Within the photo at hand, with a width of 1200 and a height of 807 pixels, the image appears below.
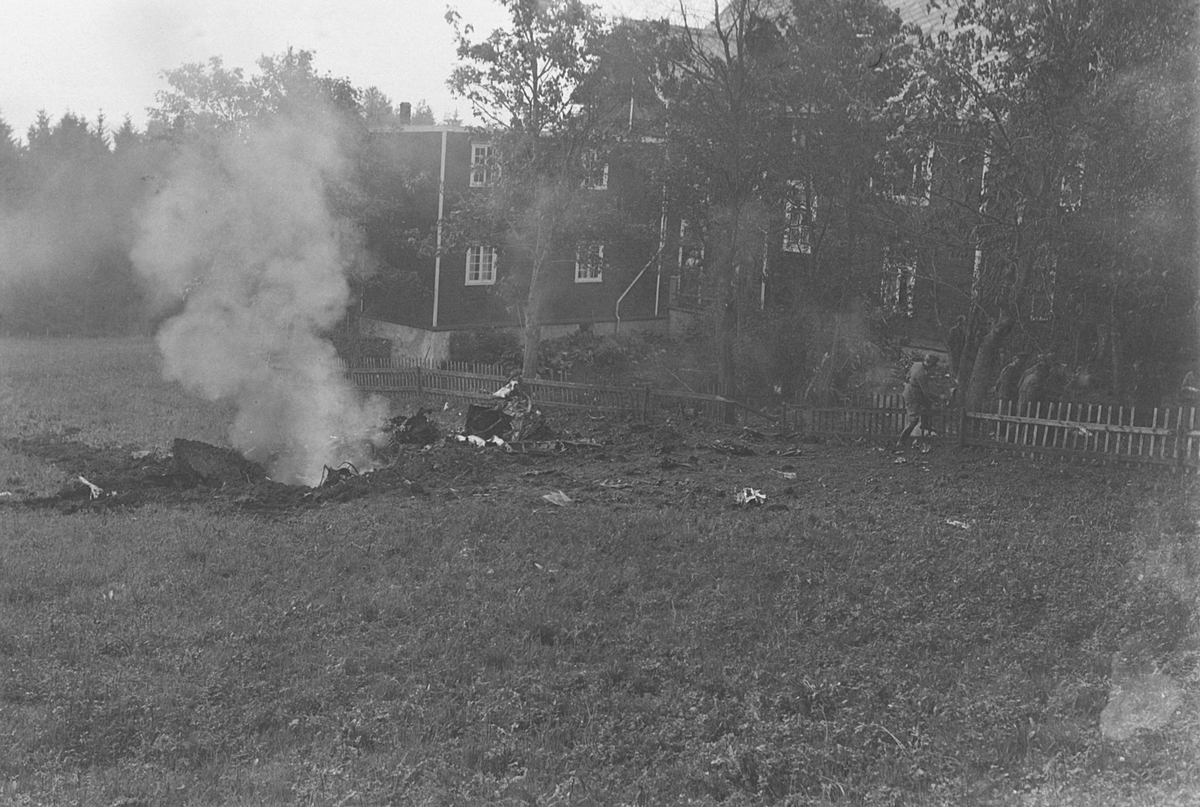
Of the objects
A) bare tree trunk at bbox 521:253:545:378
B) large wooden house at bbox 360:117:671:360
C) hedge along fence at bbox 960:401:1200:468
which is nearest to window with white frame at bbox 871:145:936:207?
hedge along fence at bbox 960:401:1200:468

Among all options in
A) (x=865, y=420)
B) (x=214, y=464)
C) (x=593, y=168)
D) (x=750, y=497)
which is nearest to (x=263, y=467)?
(x=214, y=464)

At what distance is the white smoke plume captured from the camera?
58.3 ft

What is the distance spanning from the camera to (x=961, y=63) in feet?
51.9

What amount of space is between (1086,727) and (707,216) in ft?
56.2

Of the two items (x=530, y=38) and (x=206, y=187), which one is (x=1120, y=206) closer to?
(x=530, y=38)

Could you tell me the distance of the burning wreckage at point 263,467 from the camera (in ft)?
38.5

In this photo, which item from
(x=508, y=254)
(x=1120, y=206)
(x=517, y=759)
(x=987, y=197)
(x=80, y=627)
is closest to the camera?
(x=517, y=759)

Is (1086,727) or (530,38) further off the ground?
(530,38)

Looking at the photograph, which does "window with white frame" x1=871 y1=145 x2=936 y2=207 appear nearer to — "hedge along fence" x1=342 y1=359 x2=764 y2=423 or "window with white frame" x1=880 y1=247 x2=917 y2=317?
"window with white frame" x1=880 y1=247 x2=917 y2=317

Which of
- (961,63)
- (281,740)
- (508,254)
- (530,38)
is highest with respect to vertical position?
(530,38)

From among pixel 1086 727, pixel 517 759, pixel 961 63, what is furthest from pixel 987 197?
pixel 517 759

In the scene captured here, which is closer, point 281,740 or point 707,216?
point 281,740

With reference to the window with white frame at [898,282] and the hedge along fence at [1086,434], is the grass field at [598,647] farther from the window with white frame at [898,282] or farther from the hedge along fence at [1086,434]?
the window with white frame at [898,282]

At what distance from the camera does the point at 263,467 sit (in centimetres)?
1402
